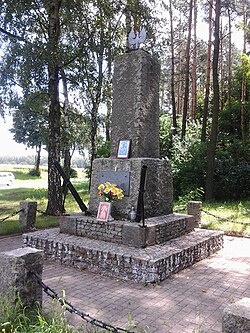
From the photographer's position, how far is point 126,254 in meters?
4.73

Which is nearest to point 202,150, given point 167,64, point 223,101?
point 223,101

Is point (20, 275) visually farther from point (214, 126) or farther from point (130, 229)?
point (214, 126)

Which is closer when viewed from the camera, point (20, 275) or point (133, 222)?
point (20, 275)

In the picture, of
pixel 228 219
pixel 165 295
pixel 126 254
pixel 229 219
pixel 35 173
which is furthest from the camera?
pixel 35 173

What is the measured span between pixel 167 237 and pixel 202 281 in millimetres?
1291

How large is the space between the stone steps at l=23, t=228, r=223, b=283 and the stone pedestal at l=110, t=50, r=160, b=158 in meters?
1.89

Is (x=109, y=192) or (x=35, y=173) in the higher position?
(x=109, y=192)

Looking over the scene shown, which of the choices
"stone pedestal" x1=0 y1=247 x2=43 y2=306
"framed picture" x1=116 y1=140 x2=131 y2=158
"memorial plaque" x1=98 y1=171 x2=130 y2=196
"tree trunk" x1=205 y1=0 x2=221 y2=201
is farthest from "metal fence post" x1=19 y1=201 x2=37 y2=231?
"tree trunk" x1=205 y1=0 x2=221 y2=201

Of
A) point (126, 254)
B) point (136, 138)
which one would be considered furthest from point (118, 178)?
point (126, 254)

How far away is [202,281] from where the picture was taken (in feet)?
15.2

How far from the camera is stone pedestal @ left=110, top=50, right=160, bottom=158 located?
6.25 metres

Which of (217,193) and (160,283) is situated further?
(217,193)

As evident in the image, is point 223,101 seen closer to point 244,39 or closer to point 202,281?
point 244,39

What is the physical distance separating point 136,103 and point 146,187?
5.50 ft
